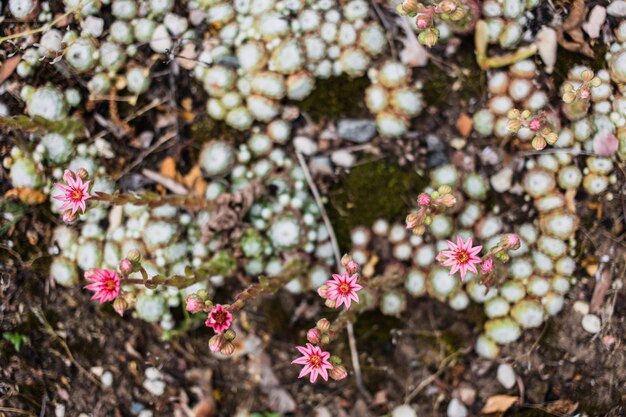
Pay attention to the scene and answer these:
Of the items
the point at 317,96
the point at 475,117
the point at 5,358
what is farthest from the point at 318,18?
the point at 5,358

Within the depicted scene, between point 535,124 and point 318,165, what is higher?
point 535,124

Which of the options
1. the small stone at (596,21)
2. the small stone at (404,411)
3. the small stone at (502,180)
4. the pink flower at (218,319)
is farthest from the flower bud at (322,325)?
the small stone at (596,21)

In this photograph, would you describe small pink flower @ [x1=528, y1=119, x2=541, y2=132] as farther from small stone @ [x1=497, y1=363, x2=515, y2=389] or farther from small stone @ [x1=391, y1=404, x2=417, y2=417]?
small stone @ [x1=391, y1=404, x2=417, y2=417]

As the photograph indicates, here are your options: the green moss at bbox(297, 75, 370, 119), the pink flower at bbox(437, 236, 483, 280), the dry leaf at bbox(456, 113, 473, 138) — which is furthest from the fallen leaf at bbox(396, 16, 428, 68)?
the pink flower at bbox(437, 236, 483, 280)

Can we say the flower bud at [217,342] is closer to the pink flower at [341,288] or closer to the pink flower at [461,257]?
the pink flower at [341,288]

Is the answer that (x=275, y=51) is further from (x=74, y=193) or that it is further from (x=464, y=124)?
(x=74, y=193)

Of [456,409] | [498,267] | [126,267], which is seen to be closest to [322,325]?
[126,267]
